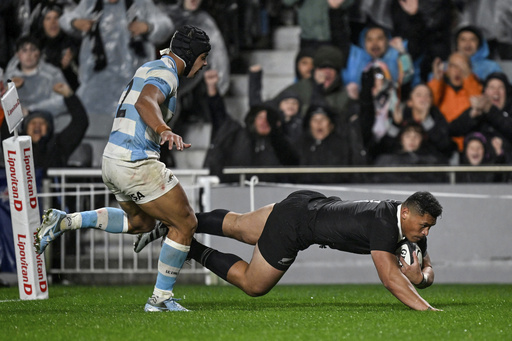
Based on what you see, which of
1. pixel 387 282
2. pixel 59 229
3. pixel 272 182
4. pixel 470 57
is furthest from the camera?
pixel 470 57

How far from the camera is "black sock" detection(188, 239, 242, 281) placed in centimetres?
519

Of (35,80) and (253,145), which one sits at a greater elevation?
(35,80)

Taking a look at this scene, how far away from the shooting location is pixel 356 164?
9289 millimetres

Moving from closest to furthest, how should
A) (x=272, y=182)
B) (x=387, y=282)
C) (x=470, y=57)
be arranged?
(x=387, y=282), (x=272, y=182), (x=470, y=57)

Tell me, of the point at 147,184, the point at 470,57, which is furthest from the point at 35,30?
the point at 147,184

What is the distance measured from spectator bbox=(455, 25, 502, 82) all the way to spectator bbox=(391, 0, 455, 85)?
0.14m

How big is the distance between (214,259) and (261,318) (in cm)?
89

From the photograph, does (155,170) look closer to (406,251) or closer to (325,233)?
(325,233)

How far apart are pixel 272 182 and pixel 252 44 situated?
2.12 meters

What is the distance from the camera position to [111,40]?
32.8 ft

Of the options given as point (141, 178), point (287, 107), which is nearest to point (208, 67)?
point (287, 107)

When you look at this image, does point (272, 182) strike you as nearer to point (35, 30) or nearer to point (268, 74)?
point (268, 74)

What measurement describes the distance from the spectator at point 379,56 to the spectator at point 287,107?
677 millimetres

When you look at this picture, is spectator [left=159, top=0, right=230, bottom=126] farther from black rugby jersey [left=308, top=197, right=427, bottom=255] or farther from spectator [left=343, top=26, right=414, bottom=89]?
black rugby jersey [left=308, top=197, right=427, bottom=255]
